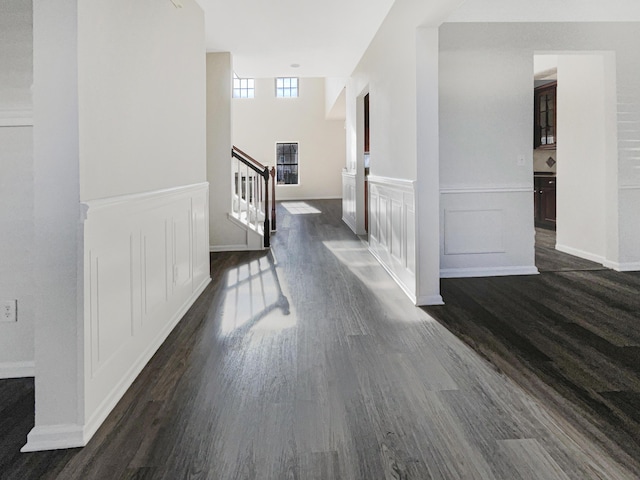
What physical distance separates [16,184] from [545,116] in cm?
808

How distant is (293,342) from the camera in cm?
A: 281

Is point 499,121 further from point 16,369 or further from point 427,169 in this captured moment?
point 16,369

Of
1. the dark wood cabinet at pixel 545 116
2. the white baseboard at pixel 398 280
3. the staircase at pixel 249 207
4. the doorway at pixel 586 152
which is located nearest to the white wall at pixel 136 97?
the white baseboard at pixel 398 280

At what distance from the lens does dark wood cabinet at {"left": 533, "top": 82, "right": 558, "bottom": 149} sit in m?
7.79

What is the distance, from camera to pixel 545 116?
8070mm

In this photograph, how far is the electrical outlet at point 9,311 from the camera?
7.49 ft

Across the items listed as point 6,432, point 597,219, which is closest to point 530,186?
point 597,219

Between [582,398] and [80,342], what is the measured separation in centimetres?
208

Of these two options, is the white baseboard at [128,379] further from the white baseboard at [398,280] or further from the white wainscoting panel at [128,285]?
the white baseboard at [398,280]

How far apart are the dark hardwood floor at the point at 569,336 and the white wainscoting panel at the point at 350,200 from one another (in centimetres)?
353

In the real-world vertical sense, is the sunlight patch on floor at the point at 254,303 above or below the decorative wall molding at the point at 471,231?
below

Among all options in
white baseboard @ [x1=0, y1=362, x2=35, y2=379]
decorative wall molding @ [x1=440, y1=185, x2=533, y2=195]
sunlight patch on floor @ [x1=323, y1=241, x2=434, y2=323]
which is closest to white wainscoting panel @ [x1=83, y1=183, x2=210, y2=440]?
white baseboard @ [x1=0, y1=362, x2=35, y2=379]

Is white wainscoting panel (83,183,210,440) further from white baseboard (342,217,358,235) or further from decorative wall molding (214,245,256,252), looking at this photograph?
white baseboard (342,217,358,235)

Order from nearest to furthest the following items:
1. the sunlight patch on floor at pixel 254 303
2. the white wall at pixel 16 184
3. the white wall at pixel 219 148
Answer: the white wall at pixel 16 184
the sunlight patch on floor at pixel 254 303
the white wall at pixel 219 148
